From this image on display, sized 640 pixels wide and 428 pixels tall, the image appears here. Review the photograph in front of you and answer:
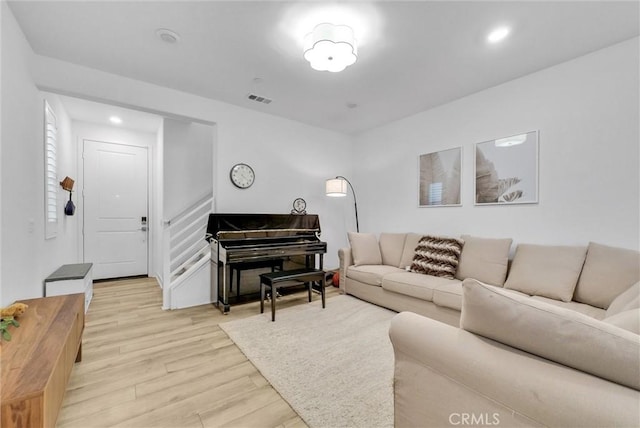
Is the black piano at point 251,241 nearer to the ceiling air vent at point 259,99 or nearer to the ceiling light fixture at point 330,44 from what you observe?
the ceiling air vent at point 259,99

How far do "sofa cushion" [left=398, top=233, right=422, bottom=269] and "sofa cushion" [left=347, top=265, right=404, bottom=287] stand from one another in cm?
13

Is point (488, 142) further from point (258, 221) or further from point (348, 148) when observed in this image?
point (258, 221)

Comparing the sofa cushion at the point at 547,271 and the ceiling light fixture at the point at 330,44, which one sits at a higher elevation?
the ceiling light fixture at the point at 330,44

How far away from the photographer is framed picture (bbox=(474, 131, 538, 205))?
2843 mm

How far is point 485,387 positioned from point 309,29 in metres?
2.48

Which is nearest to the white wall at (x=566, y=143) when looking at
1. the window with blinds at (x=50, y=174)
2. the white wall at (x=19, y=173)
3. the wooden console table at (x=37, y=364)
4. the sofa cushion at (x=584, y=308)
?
the sofa cushion at (x=584, y=308)

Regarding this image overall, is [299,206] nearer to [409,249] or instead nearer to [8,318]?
[409,249]

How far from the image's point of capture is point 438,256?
3.15 metres

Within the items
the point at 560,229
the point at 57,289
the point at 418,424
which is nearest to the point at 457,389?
the point at 418,424

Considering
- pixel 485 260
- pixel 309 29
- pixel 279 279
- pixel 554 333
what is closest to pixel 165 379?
pixel 279 279

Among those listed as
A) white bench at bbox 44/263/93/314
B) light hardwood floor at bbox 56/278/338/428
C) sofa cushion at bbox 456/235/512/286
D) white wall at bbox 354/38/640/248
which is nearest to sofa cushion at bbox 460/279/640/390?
light hardwood floor at bbox 56/278/338/428

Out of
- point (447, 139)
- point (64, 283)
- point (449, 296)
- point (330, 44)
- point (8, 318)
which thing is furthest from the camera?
point (447, 139)

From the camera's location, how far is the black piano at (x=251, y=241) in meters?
3.19

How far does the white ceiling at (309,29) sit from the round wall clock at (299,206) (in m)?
1.64
